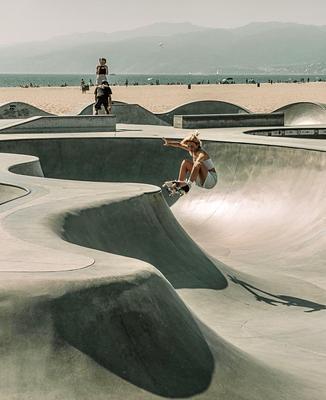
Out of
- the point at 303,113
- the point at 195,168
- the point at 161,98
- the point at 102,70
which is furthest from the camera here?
the point at 161,98

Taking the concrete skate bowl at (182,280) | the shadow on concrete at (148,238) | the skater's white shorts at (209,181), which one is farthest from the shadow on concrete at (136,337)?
the skater's white shorts at (209,181)

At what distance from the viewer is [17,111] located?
110 ft

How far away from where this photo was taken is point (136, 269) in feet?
21.5

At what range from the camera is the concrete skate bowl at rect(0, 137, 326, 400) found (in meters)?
5.65

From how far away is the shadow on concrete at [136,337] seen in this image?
5609 millimetres

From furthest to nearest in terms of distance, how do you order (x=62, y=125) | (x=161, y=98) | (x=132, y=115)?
(x=161, y=98)
(x=132, y=115)
(x=62, y=125)

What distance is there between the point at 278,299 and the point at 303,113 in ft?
81.0

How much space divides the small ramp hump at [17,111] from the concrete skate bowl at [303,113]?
11.5 metres

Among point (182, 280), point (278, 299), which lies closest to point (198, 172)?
point (182, 280)

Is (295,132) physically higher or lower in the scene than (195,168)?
lower

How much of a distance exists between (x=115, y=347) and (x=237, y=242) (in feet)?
38.4

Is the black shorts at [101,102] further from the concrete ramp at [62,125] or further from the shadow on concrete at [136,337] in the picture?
the shadow on concrete at [136,337]

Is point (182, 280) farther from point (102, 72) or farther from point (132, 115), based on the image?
point (132, 115)

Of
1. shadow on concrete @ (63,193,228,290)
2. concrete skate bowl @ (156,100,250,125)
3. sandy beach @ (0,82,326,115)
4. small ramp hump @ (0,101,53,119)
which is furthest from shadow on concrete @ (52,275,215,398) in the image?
sandy beach @ (0,82,326,115)
